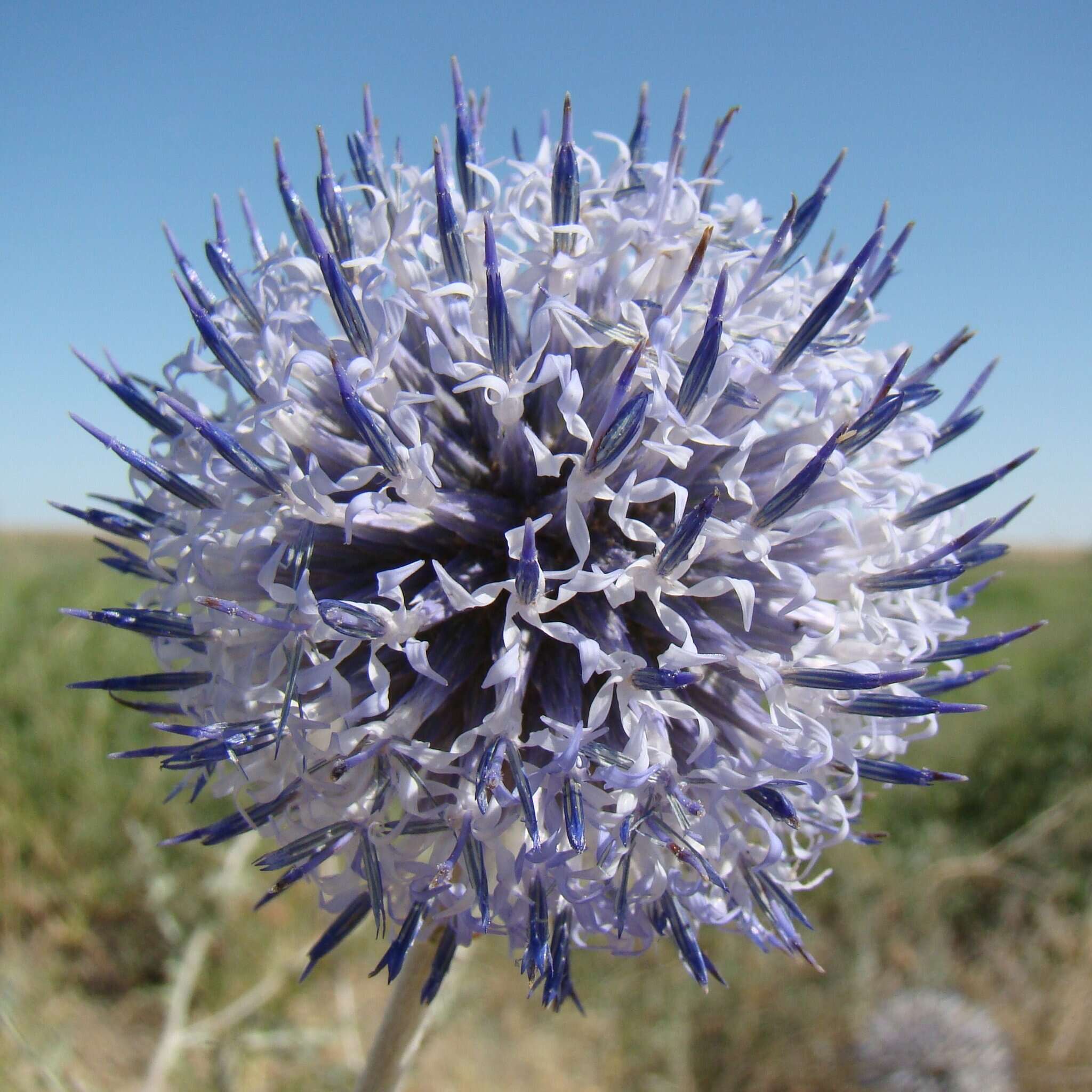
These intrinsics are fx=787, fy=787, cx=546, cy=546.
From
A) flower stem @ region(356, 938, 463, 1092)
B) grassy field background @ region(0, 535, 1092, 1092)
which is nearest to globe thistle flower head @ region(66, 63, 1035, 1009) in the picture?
flower stem @ region(356, 938, 463, 1092)

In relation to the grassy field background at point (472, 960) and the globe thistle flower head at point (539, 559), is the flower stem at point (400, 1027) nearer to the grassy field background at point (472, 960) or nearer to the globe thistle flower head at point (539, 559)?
the globe thistle flower head at point (539, 559)

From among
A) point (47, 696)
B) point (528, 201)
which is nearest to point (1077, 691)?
point (528, 201)

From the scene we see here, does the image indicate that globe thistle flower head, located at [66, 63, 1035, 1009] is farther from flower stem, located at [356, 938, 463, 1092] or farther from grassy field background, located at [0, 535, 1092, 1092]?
grassy field background, located at [0, 535, 1092, 1092]

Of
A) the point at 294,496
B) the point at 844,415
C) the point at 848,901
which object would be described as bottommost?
the point at 848,901

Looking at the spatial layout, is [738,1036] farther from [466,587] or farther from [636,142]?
[636,142]

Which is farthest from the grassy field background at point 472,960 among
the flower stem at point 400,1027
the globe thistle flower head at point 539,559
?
the globe thistle flower head at point 539,559

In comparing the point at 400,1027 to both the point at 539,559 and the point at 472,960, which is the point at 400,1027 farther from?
the point at 472,960
